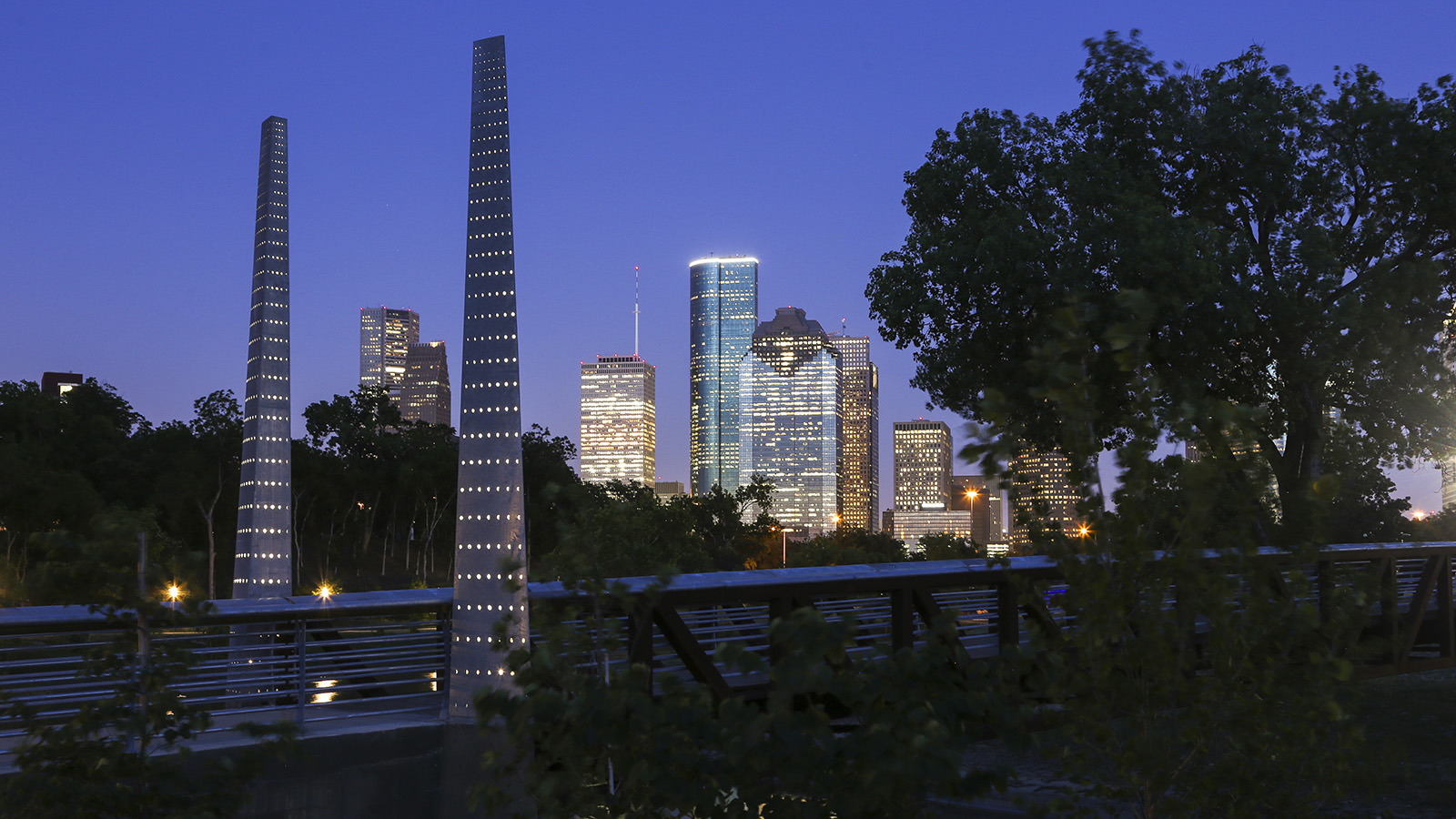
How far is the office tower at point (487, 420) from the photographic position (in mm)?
12133

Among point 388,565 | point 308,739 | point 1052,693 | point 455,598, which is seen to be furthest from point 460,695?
point 388,565

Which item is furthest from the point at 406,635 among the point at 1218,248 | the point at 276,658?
the point at 1218,248

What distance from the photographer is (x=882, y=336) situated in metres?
24.2

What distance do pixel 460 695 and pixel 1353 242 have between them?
18710mm

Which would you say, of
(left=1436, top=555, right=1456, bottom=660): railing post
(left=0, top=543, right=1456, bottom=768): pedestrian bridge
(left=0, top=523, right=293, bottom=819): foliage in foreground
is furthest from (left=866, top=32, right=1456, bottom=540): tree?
(left=0, top=523, right=293, bottom=819): foliage in foreground

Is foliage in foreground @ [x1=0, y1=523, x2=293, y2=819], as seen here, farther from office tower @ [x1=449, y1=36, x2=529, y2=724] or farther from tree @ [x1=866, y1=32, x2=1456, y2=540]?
tree @ [x1=866, y1=32, x2=1456, y2=540]

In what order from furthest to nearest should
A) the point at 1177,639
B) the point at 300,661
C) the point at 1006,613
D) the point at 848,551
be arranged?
the point at 848,551
the point at 1006,613
the point at 300,661
the point at 1177,639

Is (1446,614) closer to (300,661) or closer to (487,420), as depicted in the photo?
(487,420)

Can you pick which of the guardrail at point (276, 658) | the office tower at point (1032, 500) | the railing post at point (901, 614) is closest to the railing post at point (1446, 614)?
the railing post at point (901, 614)

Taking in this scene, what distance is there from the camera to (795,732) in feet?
11.9

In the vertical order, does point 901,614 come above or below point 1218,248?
below

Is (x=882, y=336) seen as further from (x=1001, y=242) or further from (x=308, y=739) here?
(x=308, y=739)

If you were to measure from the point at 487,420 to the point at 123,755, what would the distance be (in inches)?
310

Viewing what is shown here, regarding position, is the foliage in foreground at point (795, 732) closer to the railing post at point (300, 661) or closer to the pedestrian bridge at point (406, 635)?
the pedestrian bridge at point (406, 635)
